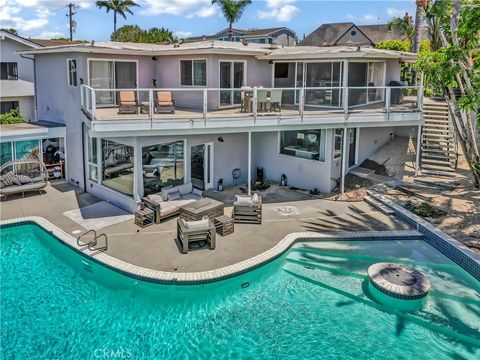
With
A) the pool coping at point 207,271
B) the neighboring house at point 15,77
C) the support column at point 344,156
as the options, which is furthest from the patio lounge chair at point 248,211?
the neighboring house at point 15,77

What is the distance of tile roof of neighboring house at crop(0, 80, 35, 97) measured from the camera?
91.5 feet

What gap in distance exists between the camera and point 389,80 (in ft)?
76.9

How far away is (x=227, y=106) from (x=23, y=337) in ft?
39.2

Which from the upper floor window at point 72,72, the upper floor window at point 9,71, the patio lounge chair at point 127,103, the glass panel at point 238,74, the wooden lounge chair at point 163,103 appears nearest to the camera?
the patio lounge chair at point 127,103

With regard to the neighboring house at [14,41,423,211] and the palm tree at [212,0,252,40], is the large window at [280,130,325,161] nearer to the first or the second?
the neighboring house at [14,41,423,211]

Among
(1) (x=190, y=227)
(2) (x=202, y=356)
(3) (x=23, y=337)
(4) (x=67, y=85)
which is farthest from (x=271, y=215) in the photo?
(4) (x=67, y=85)

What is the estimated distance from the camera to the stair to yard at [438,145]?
2009cm

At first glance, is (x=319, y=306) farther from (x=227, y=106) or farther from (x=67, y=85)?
(x=67, y=85)

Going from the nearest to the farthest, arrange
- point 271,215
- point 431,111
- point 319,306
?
point 319,306 → point 271,215 → point 431,111

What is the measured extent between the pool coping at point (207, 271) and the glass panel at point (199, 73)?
27.9 feet

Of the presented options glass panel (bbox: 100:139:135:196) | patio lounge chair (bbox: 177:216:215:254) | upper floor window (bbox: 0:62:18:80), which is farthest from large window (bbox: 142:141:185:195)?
upper floor window (bbox: 0:62:18:80)

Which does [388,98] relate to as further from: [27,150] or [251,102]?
[27,150]

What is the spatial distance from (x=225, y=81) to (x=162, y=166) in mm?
5070

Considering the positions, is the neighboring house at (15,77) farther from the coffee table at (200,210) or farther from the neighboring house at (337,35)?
the neighboring house at (337,35)
